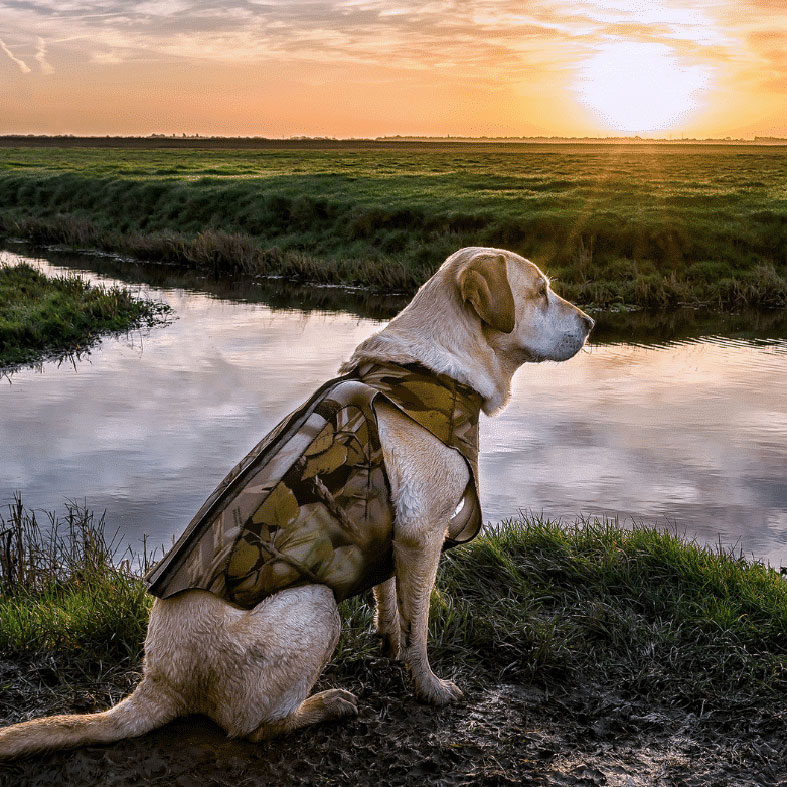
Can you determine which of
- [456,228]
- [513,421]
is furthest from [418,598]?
[456,228]

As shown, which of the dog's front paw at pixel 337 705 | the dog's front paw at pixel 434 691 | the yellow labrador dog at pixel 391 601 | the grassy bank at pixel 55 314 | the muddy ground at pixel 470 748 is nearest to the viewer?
the yellow labrador dog at pixel 391 601

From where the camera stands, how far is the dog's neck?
13.7ft

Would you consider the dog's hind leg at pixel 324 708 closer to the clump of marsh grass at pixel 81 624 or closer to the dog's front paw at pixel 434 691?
the dog's front paw at pixel 434 691

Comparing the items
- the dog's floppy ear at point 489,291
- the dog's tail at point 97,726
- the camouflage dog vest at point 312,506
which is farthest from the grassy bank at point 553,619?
the dog's floppy ear at point 489,291

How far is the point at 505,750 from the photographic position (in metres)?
4.08

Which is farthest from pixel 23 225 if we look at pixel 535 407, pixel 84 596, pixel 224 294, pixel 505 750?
pixel 505 750

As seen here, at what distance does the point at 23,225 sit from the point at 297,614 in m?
40.6

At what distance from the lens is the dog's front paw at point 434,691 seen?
4.36 metres

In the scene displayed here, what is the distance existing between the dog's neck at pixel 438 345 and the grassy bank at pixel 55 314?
45.8 feet

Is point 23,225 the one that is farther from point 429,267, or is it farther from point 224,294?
point 429,267

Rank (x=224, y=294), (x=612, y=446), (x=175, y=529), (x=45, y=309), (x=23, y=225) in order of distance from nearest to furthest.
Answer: (x=175, y=529)
(x=612, y=446)
(x=45, y=309)
(x=224, y=294)
(x=23, y=225)

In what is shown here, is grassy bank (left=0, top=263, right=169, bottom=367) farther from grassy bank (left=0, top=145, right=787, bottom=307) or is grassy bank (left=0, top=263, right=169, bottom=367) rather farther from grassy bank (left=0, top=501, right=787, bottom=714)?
grassy bank (left=0, top=501, right=787, bottom=714)

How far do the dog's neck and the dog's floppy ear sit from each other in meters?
0.10

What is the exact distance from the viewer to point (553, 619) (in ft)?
17.3
